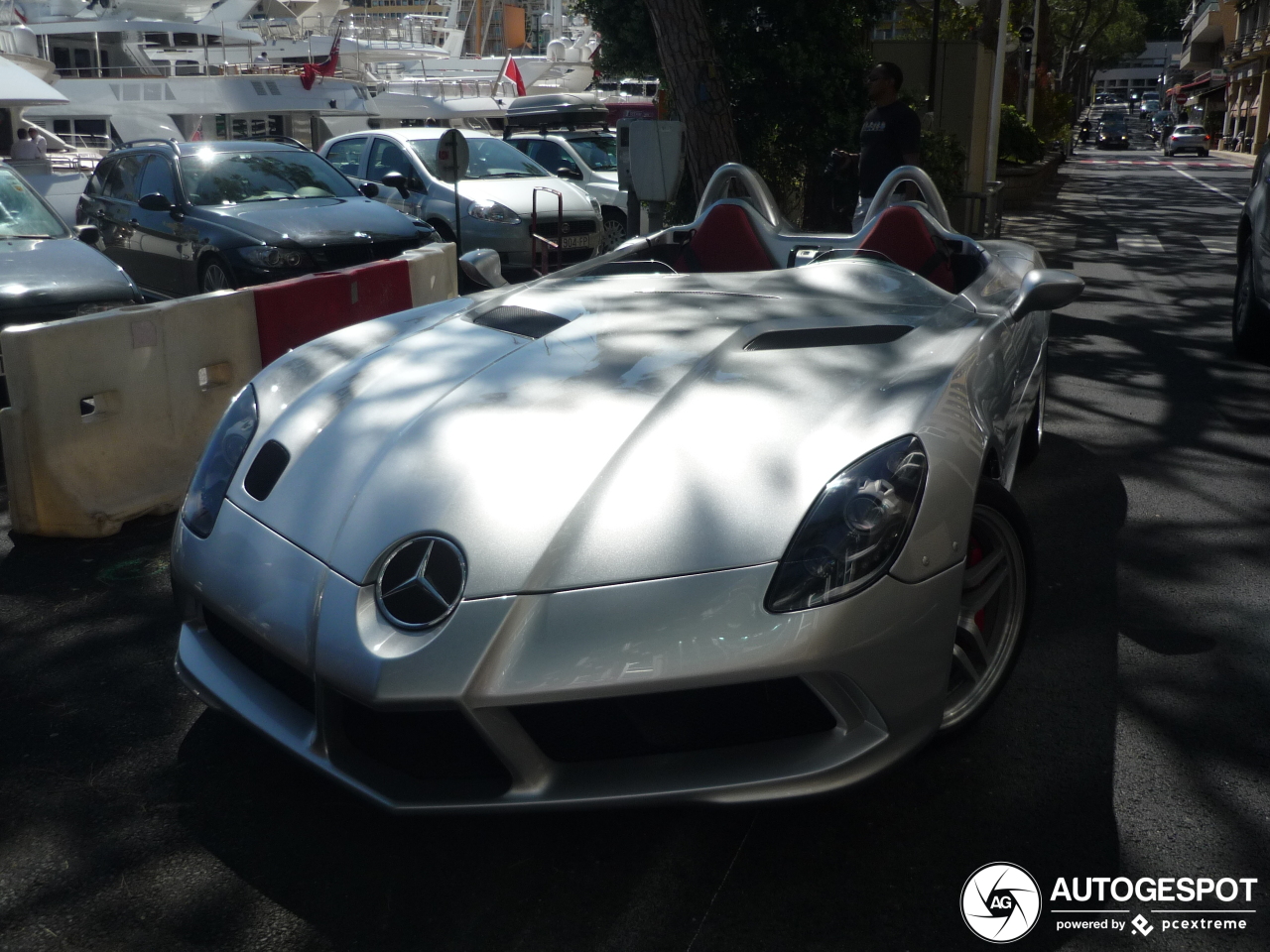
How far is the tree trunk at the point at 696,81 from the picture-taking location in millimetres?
8523

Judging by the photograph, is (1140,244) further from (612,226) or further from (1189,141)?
(1189,141)

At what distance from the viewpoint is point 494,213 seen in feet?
38.8

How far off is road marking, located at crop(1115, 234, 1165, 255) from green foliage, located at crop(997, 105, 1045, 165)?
8612 mm

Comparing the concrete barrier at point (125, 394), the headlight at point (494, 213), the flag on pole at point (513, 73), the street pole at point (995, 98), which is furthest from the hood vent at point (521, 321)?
the flag on pole at point (513, 73)

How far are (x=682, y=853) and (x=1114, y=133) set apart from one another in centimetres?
6565

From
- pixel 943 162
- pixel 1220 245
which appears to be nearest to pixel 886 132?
pixel 943 162

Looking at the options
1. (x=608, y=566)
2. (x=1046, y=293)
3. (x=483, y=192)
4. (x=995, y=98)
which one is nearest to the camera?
(x=608, y=566)

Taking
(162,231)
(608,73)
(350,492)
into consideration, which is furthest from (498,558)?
(608,73)

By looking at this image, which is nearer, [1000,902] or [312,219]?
[1000,902]

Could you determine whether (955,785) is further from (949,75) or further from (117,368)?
(949,75)

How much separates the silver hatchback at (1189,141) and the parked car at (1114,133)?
1070 centimetres

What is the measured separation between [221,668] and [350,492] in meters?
0.50

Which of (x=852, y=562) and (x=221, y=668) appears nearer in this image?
(x=852, y=562)

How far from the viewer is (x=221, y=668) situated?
8.58 feet
